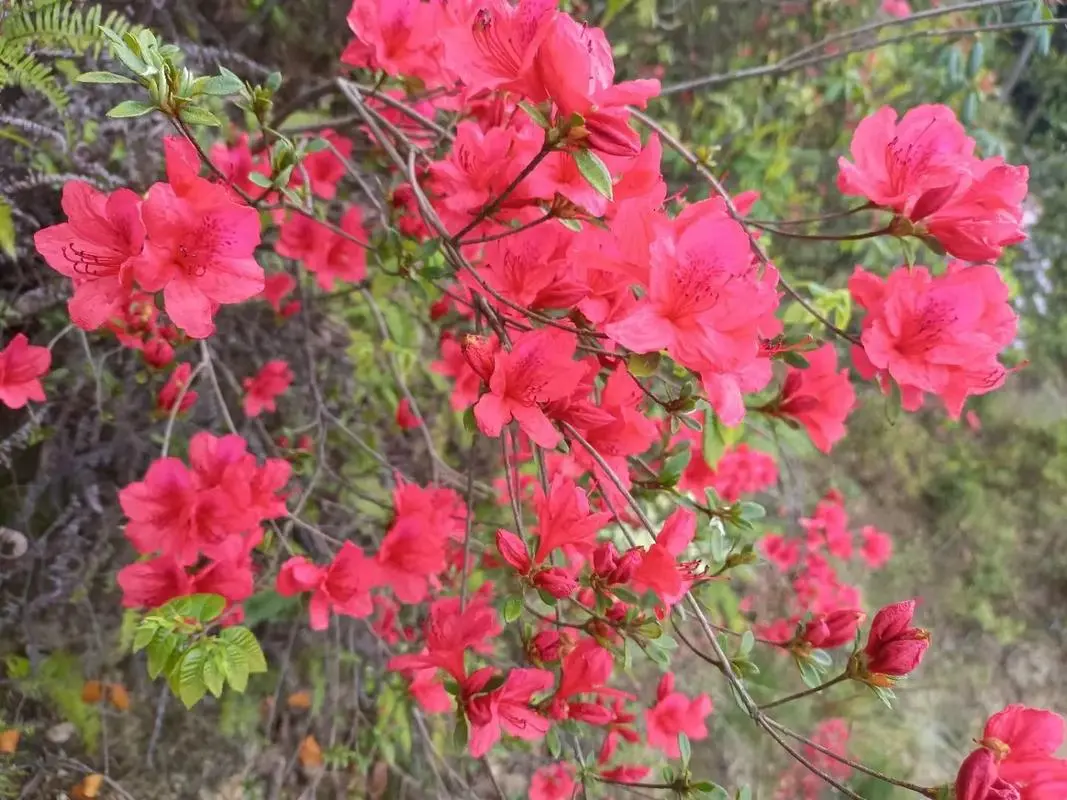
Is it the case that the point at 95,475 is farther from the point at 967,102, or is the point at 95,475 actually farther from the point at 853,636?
the point at 967,102

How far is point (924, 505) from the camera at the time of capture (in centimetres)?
403

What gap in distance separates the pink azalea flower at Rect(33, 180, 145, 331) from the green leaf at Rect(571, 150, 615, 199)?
39 cm

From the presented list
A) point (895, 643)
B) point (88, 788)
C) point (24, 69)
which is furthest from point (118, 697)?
point (895, 643)

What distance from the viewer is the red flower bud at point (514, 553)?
83 cm

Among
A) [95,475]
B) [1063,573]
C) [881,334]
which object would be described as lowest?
[1063,573]

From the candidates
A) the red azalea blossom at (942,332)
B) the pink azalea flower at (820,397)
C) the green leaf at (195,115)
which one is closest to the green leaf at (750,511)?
the pink azalea flower at (820,397)

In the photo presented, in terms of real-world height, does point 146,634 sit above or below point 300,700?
above

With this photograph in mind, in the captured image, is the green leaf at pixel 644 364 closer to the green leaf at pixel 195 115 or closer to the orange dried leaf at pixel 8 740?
the green leaf at pixel 195 115

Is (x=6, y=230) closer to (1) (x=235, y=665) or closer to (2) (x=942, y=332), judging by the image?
(1) (x=235, y=665)

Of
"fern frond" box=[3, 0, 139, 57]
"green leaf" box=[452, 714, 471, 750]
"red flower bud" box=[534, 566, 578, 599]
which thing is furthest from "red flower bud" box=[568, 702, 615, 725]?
"fern frond" box=[3, 0, 139, 57]

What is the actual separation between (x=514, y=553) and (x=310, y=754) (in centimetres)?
→ 142

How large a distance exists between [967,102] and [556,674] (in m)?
1.83

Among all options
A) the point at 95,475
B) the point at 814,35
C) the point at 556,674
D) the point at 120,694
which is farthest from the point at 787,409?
the point at 814,35

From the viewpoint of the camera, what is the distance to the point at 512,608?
834 millimetres
